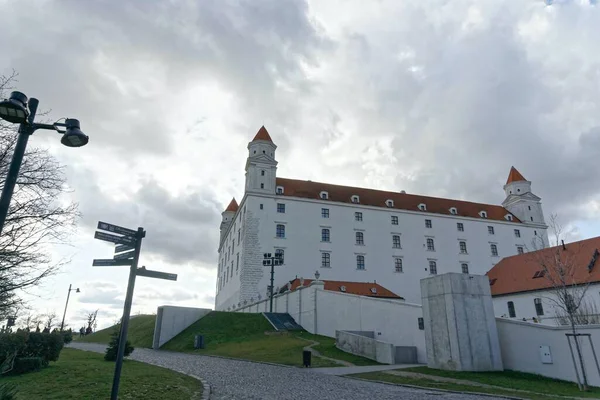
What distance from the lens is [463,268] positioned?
2175 inches

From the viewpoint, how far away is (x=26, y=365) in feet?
43.2

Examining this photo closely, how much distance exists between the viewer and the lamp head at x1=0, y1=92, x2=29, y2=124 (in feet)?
18.1

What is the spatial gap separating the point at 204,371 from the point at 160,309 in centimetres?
1651

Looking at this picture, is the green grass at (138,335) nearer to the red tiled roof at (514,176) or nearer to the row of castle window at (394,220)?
the row of castle window at (394,220)

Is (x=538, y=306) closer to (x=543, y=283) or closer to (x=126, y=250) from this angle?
(x=543, y=283)

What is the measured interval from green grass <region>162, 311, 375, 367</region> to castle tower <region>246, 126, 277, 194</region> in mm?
20583

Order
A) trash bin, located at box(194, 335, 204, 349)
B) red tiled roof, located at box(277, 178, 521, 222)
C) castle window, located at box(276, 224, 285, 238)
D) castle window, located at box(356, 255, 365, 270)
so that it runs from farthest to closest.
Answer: red tiled roof, located at box(277, 178, 521, 222), castle window, located at box(356, 255, 365, 270), castle window, located at box(276, 224, 285, 238), trash bin, located at box(194, 335, 204, 349)

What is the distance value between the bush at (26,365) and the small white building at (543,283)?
34337mm

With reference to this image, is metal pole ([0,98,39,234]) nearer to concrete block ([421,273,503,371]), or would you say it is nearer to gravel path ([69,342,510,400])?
gravel path ([69,342,510,400])

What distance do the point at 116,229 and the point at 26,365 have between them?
938 centimetres

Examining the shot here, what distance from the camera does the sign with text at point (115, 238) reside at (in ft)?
23.9

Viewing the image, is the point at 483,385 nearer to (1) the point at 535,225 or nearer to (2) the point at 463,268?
(2) the point at 463,268

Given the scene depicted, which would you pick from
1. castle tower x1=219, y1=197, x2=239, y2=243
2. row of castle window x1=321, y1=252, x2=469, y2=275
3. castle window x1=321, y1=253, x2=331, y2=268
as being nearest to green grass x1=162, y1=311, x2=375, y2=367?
castle window x1=321, y1=253, x2=331, y2=268

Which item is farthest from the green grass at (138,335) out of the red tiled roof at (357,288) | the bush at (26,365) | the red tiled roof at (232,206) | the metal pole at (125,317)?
the red tiled roof at (232,206)
